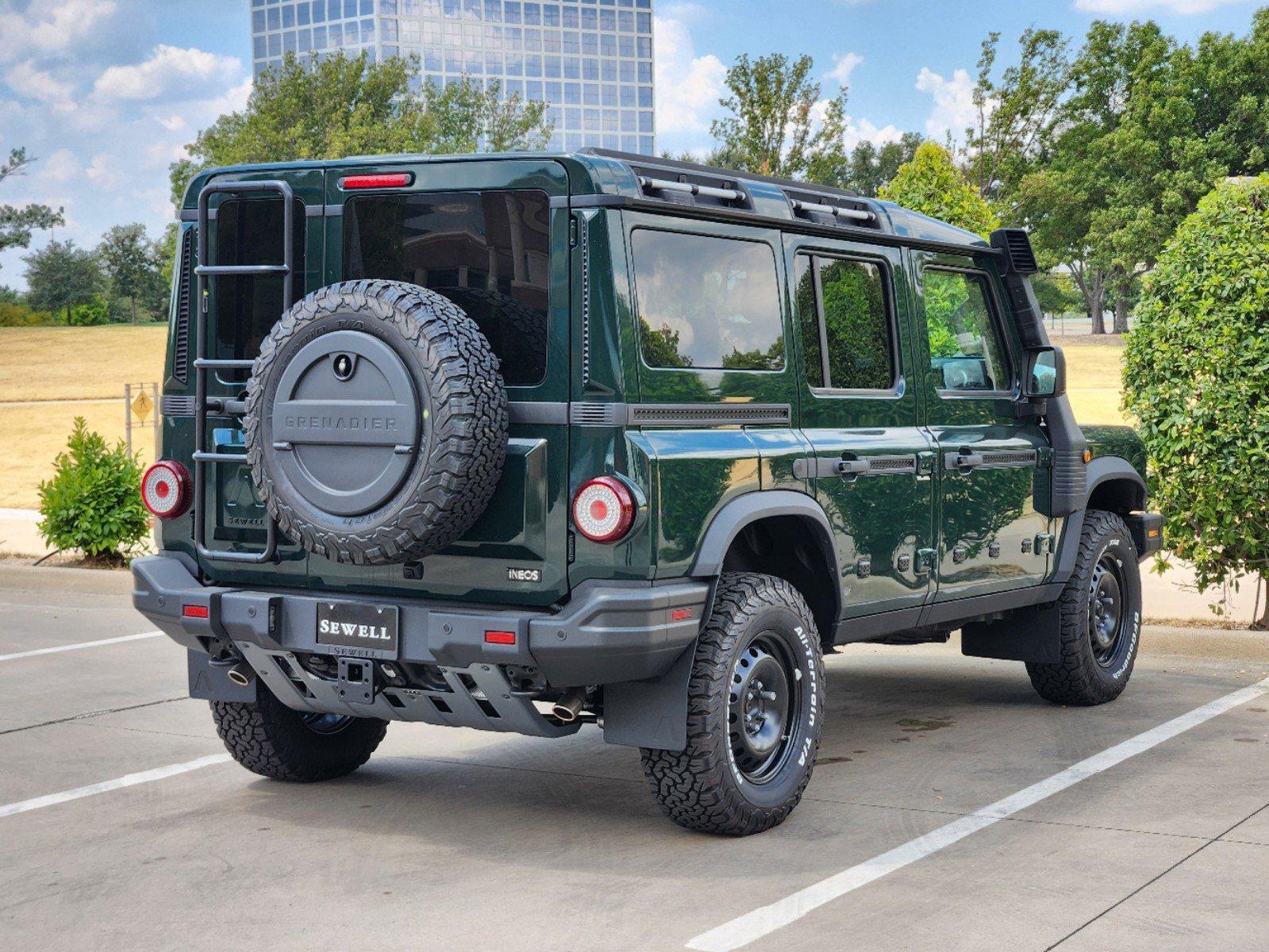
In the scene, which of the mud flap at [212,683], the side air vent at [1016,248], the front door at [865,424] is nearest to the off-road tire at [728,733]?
the front door at [865,424]

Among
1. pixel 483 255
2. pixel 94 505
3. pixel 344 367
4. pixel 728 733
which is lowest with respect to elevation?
pixel 728 733

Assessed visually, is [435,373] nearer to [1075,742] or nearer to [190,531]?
[190,531]

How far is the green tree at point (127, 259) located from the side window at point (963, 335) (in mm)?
91087

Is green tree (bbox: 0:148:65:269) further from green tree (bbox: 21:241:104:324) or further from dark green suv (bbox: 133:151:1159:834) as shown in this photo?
dark green suv (bbox: 133:151:1159:834)

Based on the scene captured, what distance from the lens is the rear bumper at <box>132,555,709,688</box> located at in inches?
200

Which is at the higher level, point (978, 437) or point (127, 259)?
point (127, 259)

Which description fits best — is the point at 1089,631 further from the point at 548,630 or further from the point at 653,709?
the point at 548,630

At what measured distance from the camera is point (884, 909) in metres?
4.82

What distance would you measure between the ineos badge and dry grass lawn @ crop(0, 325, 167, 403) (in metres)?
40.2

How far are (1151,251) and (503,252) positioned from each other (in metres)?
59.0

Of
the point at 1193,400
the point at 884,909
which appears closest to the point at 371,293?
the point at 884,909

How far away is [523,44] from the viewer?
128m

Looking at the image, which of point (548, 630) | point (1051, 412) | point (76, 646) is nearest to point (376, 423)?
point (548, 630)

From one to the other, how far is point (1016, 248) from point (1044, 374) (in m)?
0.62
